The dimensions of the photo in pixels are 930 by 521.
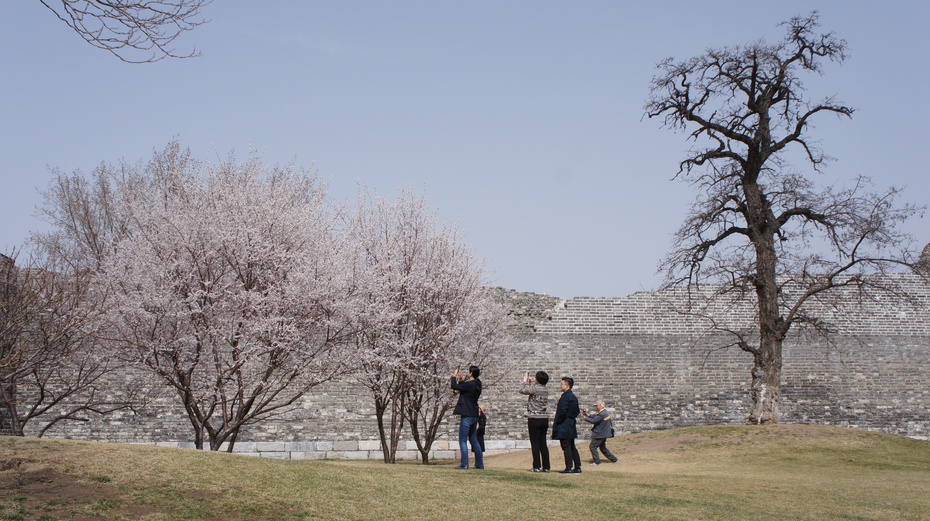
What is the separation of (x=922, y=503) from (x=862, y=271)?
423 inches

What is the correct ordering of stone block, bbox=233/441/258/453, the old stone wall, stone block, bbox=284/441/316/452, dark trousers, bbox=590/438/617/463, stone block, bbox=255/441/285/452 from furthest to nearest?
the old stone wall < stone block, bbox=284/441/316/452 < stone block, bbox=255/441/285/452 < stone block, bbox=233/441/258/453 < dark trousers, bbox=590/438/617/463

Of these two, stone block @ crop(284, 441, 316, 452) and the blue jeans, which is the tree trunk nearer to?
the blue jeans

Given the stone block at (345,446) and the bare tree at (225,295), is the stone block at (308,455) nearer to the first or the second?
the stone block at (345,446)

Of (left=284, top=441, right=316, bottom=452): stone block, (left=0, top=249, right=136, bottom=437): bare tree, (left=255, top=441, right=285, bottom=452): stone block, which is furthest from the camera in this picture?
(left=284, top=441, right=316, bottom=452): stone block

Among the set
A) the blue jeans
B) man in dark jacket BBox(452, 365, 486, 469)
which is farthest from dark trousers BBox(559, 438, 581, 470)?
man in dark jacket BBox(452, 365, 486, 469)

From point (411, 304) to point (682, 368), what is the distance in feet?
41.5

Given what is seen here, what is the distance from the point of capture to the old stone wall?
25.9m

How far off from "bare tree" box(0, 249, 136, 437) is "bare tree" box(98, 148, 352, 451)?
0.84m

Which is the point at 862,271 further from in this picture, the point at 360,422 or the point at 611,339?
the point at 360,422

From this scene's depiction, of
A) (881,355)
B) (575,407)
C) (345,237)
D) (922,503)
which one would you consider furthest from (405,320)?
(881,355)

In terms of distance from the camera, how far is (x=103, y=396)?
23688 mm

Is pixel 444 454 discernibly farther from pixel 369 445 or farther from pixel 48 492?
pixel 48 492

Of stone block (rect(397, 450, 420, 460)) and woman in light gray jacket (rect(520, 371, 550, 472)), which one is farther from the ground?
woman in light gray jacket (rect(520, 371, 550, 472))

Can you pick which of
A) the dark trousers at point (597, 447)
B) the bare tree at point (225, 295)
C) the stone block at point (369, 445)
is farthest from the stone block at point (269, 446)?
the dark trousers at point (597, 447)
